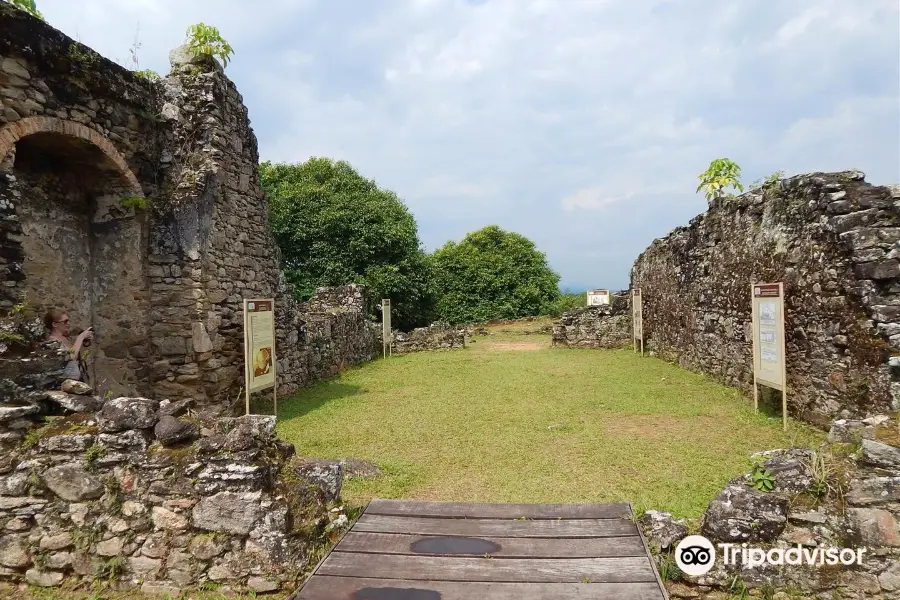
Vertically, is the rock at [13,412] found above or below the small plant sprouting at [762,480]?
above

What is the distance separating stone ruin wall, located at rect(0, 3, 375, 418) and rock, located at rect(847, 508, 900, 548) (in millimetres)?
7294

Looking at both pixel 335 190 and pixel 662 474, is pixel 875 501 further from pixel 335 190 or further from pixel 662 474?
pixel 335 190

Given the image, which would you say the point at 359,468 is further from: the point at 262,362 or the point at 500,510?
the point at 262,362

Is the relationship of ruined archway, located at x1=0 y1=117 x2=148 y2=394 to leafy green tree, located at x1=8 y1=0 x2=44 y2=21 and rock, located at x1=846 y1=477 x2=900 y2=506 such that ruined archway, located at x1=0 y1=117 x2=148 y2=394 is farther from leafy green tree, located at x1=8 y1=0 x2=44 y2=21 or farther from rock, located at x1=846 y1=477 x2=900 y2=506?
rock, located at x1=846 y1=477 x2=900 y2=506

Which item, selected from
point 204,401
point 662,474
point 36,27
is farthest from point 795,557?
point 36,27

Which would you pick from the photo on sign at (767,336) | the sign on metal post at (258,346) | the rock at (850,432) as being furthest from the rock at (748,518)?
the sign on metal post at (258,346)

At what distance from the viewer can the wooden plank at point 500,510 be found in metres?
3.77

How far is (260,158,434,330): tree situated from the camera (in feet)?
73.8

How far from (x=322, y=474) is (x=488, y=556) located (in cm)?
138

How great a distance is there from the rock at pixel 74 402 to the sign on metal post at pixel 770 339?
24.9 feet

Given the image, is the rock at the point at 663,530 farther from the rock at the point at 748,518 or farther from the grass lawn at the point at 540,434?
the grass lawn at the point at 540,434

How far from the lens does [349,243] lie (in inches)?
890

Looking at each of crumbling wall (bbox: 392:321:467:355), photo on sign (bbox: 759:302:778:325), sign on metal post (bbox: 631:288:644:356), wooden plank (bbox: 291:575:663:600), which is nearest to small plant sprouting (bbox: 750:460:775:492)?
wooden plank (bbox: 291:575:663:600)

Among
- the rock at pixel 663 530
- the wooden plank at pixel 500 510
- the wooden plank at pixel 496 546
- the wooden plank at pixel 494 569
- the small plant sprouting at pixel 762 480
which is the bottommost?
the wooden plank at pixel 494 569
